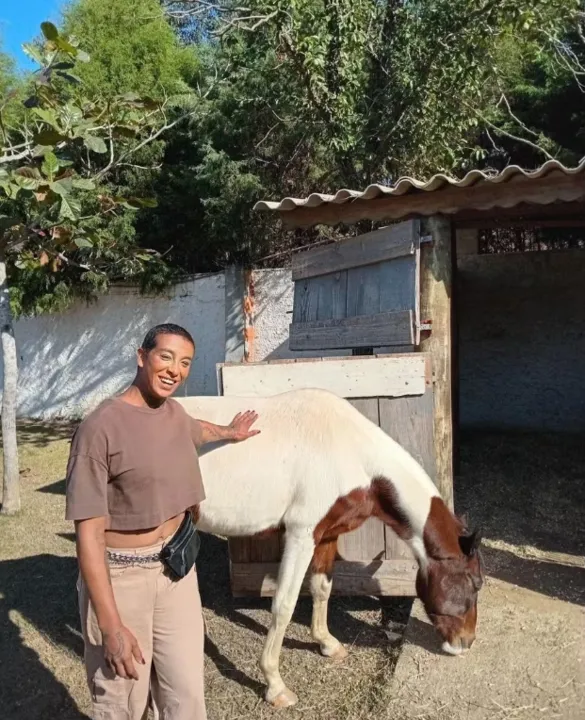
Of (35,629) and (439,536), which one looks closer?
(439,536)

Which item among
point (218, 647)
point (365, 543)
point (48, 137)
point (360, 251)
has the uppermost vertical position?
point (48, 137)

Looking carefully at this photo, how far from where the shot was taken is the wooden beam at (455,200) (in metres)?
3.98

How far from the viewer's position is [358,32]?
7379 mm

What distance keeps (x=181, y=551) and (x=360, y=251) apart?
10.8 feet

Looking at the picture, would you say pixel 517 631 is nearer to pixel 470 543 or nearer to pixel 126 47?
pixel 470 543

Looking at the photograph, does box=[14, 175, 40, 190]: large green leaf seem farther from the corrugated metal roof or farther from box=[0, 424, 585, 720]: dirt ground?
box=[0, 424, 585, 720]: dirt ground

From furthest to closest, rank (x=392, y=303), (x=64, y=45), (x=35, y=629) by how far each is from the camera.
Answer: (x=64, y=45)
(x=392, y=303)
(x=35, y=629)

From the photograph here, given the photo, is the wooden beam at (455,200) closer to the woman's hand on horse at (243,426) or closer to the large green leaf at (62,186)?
the large green leaf at (62,186)

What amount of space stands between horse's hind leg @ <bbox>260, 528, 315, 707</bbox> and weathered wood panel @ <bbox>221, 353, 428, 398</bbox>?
1.01 meters

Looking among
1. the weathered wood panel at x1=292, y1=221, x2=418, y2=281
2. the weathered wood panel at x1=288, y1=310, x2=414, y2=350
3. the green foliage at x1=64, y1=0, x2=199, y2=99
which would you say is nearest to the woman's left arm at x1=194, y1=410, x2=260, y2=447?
the weathered wood panel at x1=288, y1=310, x2=414, y2=350

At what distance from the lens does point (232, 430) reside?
297 centimetres

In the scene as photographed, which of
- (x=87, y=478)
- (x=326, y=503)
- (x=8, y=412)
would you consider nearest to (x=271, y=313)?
(x=8, y=412)

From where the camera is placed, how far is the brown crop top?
1938 mm

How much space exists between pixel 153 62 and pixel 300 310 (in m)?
8.10
